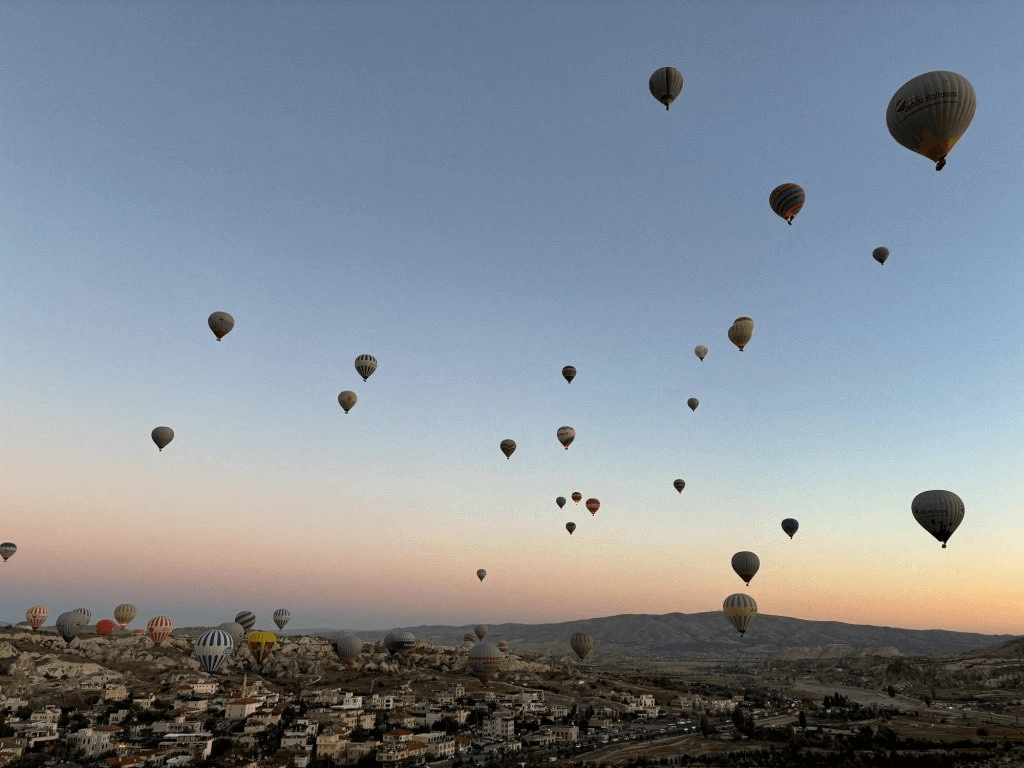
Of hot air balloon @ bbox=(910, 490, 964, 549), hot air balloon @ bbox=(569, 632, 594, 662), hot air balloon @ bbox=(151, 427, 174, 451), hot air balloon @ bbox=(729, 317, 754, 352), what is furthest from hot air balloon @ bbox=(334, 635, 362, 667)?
hot air balloon @ bbox=(910, 490, 964, 549)

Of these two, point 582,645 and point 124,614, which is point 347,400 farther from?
point 124,614

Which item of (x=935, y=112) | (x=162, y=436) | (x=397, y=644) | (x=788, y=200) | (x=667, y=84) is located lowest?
(x=397, y=644)

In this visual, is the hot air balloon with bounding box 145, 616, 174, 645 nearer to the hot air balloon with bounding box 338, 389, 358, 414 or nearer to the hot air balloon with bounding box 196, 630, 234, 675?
the hot air balloon with bounding box 196, 630, 234, 675

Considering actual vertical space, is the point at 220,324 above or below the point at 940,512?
above

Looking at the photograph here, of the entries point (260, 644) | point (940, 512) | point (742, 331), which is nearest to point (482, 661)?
point (260, 644)

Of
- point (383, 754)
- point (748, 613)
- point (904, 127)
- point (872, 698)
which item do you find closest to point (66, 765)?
point (383, 754)

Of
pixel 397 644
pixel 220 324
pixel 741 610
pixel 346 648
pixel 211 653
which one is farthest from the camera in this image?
pixel 397 644
